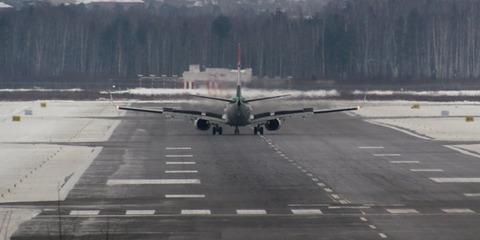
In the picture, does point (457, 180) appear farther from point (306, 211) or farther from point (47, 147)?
point (47, 147)

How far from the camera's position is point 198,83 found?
124938 mm

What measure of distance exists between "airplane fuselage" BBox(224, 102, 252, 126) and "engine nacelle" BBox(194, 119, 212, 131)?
257 centimetres

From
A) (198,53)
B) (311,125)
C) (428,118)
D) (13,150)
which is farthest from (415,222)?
(198,53)

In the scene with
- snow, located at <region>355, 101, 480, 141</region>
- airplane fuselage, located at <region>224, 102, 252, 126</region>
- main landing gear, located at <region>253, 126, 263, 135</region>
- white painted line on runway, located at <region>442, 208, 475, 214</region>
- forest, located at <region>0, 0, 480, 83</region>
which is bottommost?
snow, located at <region>355, 101, 480, 141</region>

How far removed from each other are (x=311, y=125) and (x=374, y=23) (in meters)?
87.5

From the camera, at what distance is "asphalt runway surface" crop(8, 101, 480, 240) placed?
119 ft

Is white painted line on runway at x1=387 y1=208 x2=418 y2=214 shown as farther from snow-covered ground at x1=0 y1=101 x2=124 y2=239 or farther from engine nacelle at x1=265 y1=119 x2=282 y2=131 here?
engine nacelle at x1=265 y1=119 x2=282 y2=131

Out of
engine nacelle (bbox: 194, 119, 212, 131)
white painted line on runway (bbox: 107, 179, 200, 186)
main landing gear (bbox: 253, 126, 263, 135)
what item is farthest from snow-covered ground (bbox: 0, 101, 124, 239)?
main landing gear (bbox: 253, 126, 263, 135)

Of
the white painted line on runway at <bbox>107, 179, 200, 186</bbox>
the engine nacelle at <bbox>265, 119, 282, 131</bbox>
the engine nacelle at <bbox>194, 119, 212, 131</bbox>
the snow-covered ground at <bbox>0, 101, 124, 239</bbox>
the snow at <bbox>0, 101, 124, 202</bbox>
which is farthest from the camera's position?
the engine nacelle at <bbox>265, 119, 282, 131</bbox>

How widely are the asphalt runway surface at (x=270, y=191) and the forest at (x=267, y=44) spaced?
8450cm

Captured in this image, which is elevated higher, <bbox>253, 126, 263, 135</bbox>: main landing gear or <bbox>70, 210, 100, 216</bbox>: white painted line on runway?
<bbox>70, 210, 100, 216</bbox>: white painted line on runway

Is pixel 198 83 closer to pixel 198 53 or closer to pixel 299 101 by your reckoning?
pixel 299 101

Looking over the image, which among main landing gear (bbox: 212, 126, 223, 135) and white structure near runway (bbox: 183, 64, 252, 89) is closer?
main landing gear (bbox: 212, 126, 223, 135)

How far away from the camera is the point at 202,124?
260 feet
